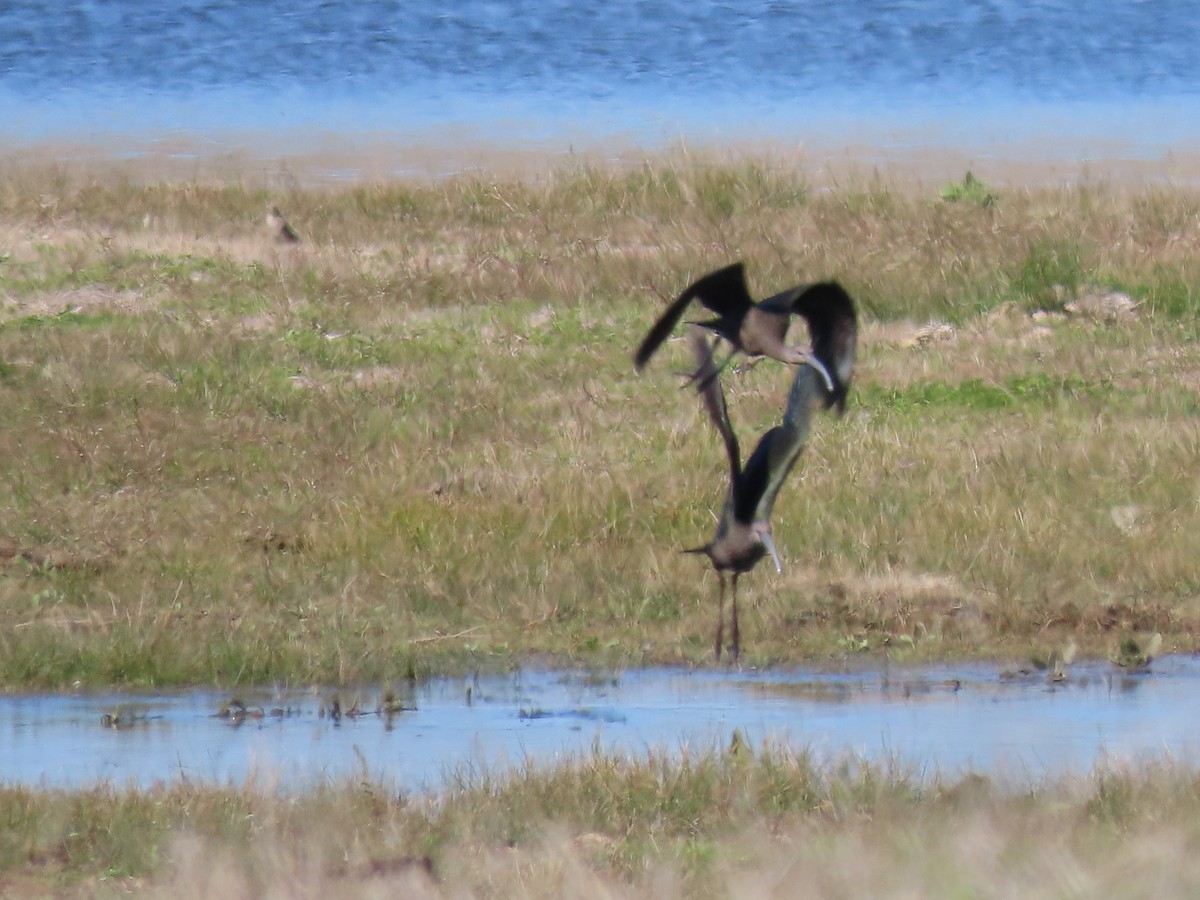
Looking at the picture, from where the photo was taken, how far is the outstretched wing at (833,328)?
7.37m

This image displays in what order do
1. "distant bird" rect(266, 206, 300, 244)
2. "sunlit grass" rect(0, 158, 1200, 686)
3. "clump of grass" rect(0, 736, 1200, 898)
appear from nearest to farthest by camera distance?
"clump of grass" rect(0, 736, 1200, 898) < "sunlit grass" rect(0, 158, 1200, 686) < "distant bird" rect(266, 206, 300, 244)

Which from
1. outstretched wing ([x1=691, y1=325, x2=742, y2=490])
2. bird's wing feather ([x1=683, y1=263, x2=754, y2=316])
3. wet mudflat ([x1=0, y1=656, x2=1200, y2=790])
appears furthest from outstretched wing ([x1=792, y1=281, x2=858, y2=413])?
wet mudflat ([x1=0, y1=656, x2=1200, y2=790])

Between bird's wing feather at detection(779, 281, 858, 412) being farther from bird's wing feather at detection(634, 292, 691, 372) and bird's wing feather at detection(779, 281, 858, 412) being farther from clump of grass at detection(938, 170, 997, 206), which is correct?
clump of grass at detection(938, 170, 997, 206)

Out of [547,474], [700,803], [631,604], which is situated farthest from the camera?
[547,474]

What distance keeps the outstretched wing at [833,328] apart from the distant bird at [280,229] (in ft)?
40.9

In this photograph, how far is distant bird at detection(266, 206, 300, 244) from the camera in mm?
19453

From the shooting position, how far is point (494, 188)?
Result: 68.1 ft

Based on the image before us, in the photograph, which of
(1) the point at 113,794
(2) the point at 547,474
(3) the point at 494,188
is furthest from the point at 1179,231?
(1) the point at 113,794

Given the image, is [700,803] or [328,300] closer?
[700,803]

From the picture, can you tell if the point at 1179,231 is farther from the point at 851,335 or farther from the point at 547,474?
the point at 851,335

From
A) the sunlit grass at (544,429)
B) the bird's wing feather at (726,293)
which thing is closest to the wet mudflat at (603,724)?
the sunlit grass at (544,429)

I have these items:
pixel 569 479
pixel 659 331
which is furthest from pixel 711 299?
pixel 569 479

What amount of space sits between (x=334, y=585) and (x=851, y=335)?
13.4ft

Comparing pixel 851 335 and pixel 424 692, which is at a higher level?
pixel 851 335
